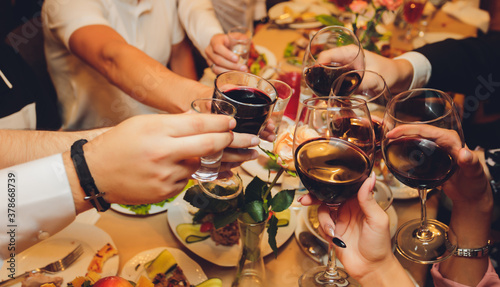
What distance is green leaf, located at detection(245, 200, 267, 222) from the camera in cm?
94

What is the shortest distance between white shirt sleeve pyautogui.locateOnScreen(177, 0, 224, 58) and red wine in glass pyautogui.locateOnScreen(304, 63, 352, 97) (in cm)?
90

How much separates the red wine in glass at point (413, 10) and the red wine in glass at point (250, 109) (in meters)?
1.91

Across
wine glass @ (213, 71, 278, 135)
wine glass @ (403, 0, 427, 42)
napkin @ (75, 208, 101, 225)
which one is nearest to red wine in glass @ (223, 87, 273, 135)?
wine glass @ (213, 71, 278, 135)

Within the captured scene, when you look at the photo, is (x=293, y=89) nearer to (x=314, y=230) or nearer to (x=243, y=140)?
(x=314, y=230)

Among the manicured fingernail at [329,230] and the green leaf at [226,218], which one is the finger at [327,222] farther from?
the green leaf at [226,218]

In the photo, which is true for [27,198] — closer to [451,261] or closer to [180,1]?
[451,261]

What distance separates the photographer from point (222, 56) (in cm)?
173

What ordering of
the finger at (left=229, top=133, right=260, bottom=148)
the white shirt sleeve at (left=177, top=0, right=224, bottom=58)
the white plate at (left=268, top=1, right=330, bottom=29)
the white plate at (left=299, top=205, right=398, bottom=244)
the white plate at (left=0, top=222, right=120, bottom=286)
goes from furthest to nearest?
1. the white plate at (left=268, top=1, right=330, bottom=29)
2. the white shirt sleeve at (left=177, top=0, right=224, bottom=58)
3. the white plate at (left=299, top=205, right=398, bottom=244)
4. the white plate at (left=0, top=222, right=120, bottom=286)
5. the finger at (left=229, top=133, right=260, bottom=148)

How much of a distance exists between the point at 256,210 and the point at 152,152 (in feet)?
0.99

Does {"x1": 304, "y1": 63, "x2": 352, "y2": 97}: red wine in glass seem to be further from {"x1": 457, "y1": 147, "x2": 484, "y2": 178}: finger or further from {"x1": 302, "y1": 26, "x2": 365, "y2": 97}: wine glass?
{"x1": 457, "y1": 147, "x2": 484, "y2": 178}: finger

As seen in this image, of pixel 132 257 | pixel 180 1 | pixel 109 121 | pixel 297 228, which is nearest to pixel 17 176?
pixel 132 257

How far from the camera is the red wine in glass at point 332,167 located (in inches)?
33.8

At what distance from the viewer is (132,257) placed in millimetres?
1144

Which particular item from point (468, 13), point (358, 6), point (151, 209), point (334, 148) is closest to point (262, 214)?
point (334, 148)
